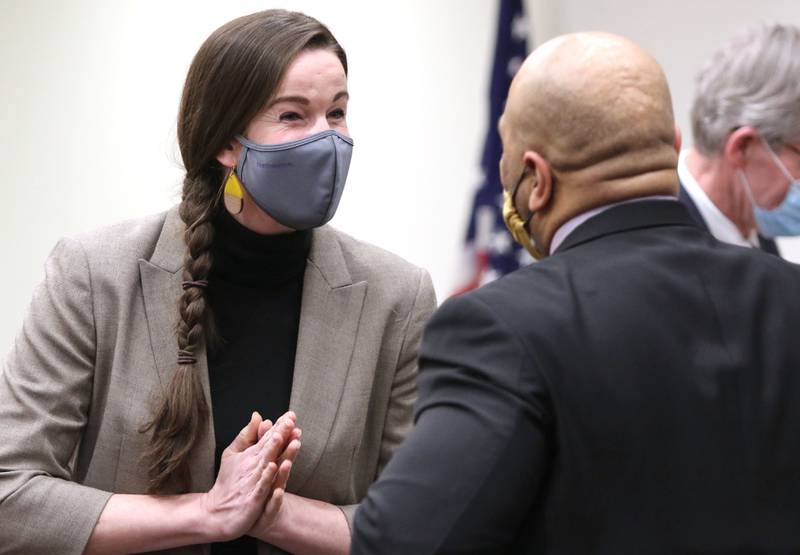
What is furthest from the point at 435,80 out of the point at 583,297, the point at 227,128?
the point at 583,297

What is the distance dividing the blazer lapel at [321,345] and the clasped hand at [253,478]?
4.1 inches

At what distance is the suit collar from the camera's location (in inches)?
53.1

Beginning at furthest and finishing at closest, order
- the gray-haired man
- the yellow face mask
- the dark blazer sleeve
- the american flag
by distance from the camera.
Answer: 1. the american flag
2. the gray-haired man
3. the yellow face mask
4. the dark blazer sleeve

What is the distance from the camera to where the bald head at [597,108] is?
1.33 metres

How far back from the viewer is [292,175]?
1916 millimetres

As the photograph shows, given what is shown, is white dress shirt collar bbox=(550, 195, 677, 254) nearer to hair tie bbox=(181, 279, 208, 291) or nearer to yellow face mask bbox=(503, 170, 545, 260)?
yellow face mask bbox=(503, 170, 545, 260)

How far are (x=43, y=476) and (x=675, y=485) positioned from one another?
108cm

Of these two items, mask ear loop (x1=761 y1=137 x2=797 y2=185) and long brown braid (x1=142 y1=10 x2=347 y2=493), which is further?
Result: mask ear loop (x1=761 y1=137 x2=797 y2=185)

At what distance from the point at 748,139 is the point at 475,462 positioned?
1249mm

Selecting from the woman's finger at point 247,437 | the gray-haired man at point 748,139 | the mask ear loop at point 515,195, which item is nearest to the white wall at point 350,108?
the woman's finger at point 247,437

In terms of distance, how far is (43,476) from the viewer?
183 centimetres

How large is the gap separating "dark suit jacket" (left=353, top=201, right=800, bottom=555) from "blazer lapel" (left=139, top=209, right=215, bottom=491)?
2.04 feet

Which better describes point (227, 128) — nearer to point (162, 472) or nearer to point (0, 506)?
point (162, 472)

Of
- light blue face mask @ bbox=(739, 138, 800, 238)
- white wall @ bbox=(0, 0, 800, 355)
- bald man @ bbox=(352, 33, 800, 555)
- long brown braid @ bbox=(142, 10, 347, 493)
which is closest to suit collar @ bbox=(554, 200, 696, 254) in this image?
bald man @ bbox=(352, 33, 800, 555)
